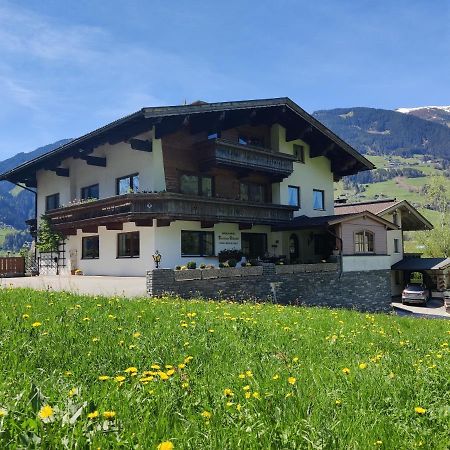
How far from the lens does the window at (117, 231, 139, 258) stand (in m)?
23.6

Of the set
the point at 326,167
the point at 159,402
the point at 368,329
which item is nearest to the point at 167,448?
the point at 159,402

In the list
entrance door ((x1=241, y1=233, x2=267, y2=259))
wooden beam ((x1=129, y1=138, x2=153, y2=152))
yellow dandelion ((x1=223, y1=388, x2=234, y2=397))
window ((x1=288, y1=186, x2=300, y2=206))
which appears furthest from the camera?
window ((x1=288, y1=186, x2=300, y2=206))

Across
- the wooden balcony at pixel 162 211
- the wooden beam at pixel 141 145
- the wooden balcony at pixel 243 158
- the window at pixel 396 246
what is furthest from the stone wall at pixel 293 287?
the window at pixel 396 246

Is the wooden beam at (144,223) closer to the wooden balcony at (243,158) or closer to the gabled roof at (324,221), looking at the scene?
the wooden balcony at (243,158)

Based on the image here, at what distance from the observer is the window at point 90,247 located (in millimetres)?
26505

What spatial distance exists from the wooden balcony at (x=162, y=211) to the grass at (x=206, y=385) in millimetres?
13032

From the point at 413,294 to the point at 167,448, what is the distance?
1530 inches

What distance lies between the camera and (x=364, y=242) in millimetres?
27016

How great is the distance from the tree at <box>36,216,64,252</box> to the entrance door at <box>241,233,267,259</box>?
485 inches

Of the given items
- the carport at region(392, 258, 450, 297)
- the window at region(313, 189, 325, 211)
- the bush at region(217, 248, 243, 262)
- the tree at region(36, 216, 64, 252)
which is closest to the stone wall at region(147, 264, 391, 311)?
the bush at region(217, 248, 243, 262)

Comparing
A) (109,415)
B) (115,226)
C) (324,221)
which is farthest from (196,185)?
(109,415)

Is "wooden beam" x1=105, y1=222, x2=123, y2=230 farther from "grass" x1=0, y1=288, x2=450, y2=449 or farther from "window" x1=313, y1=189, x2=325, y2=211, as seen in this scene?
"grass" x1=0, y1=288, x2=450, y2=449

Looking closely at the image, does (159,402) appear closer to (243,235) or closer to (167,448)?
(167,448)

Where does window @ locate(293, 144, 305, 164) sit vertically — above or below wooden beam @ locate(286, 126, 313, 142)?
below
